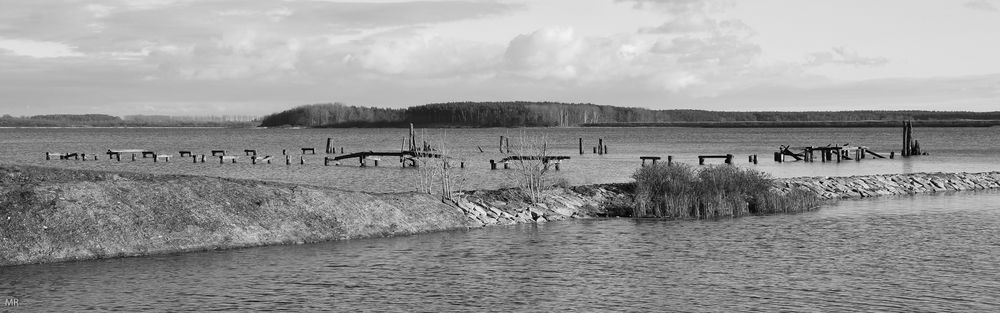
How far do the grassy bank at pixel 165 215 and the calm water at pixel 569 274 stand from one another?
672 millimetres

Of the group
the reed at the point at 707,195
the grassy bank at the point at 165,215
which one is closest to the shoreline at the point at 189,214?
the grassy bank at the point at 165,215

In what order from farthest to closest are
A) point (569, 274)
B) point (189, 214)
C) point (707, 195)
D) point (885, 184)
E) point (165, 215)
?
point (885, 184), point (707, 195), point (189, 214), point (165, 215), point (569, 274)

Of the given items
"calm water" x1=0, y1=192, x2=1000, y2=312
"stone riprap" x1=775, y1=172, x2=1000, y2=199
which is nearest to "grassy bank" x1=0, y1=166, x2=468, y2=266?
"calm water" x1=0, y1=192, x2=1000, y2=312

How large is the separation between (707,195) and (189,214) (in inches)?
615

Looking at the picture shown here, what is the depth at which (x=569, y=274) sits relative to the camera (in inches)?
814

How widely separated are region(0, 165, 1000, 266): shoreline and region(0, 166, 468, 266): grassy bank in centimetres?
2

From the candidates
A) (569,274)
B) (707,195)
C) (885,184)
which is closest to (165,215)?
(569,274)

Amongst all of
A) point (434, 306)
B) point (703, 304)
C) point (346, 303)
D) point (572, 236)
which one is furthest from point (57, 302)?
point (572, 236)

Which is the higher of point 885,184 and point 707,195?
point 707,195

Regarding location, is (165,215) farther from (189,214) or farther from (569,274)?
(569,274)

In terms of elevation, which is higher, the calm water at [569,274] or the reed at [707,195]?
the reed at [707,195]

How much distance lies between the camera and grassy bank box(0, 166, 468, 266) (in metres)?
22.2

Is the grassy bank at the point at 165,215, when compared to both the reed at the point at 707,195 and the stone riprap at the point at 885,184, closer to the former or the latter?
the reed at the point at 707,195

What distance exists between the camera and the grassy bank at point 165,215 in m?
22.2
